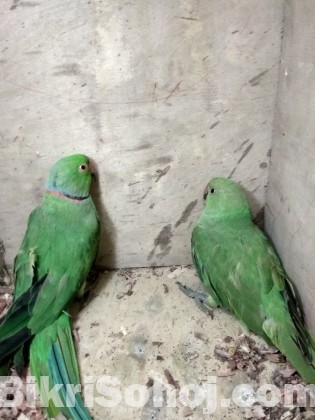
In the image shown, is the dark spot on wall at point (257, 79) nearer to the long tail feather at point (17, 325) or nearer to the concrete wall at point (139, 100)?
the concrete wall at point (139, 100)

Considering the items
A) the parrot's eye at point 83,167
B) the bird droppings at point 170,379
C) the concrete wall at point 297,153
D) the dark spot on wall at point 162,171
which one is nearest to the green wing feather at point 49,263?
the parrot's eye at point 83,167

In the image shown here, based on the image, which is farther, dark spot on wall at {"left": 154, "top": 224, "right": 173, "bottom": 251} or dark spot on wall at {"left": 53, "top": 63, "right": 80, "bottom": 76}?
dark spot on wall at {"left": 154, "top": 224, "right": 173, "bottom": 251}

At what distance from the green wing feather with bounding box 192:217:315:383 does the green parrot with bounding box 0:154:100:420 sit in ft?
1.64

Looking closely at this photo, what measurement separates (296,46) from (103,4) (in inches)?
26.9

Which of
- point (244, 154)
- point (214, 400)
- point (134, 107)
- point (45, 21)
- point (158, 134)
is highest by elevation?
point (45, 21)

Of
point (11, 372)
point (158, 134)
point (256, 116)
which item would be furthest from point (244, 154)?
point (11, 372)

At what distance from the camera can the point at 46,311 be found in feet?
5.22

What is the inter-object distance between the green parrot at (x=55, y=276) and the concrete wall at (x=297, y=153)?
0.79 metres

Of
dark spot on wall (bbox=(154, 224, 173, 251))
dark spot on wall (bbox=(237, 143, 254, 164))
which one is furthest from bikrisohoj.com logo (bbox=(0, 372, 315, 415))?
dark spot on wall (bbox=(237, 143, 254, 164))

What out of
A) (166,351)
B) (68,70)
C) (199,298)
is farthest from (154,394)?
(68,70)

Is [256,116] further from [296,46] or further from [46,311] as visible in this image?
[46,311]

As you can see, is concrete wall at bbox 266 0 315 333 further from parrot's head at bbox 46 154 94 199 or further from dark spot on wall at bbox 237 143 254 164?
parrot's head at bbox 46 154 94 199

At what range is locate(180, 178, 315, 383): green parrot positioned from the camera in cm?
150

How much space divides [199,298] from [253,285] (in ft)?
1.25
